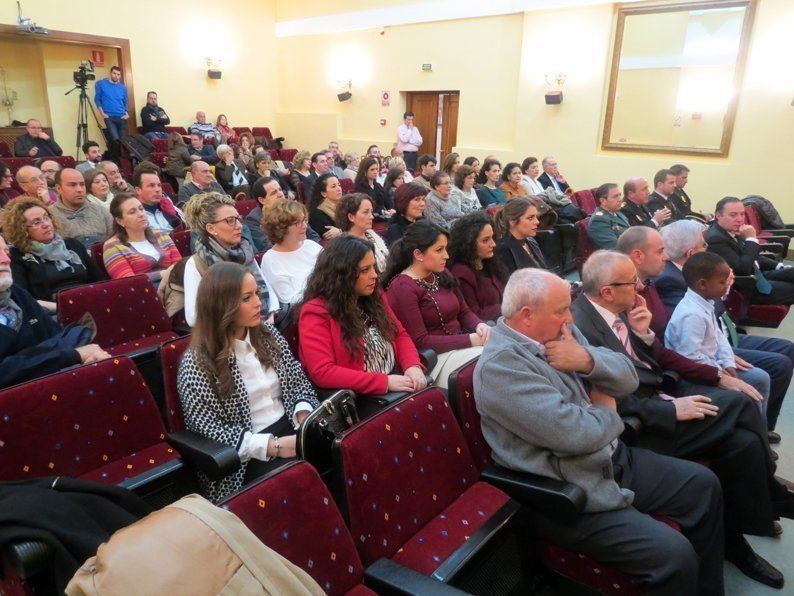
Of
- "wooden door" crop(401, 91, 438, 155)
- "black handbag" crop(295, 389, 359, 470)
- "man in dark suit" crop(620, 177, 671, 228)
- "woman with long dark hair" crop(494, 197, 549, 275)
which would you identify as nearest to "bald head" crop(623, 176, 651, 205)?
"man in dark suit" crop(620, 177, 671, 228)

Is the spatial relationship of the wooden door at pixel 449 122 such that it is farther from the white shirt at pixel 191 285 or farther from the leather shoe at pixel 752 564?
the leather shoe at pixel 752 564

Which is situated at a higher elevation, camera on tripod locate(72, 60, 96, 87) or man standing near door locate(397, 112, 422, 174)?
camera on tripod locate(72, 60, 96, 87)

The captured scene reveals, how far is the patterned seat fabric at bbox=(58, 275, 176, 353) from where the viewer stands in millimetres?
2414

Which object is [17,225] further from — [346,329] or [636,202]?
[636,202]

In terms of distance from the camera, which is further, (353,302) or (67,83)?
(67,83)

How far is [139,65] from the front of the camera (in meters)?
9.73

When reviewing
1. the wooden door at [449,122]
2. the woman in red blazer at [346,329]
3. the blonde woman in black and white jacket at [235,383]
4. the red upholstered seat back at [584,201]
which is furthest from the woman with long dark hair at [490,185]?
the blonde woman in black and white jacket at [235,383]

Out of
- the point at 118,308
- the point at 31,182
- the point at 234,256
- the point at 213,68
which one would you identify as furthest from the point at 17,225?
the point at 213,68

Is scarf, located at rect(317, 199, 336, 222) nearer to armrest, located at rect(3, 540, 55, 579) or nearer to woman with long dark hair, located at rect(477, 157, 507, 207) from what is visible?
woman with long dark hair, located at rect(477, 157, 507, 207)

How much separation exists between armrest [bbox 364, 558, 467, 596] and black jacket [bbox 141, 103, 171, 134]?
998 cm

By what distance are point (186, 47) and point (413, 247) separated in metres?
9.96

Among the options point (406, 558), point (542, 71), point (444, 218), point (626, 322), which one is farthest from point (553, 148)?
point (406, 558)

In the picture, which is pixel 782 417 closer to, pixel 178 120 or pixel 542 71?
pixel 542 71

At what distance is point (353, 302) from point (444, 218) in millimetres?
3371
